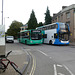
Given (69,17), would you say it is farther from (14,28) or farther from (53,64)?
(14,28)

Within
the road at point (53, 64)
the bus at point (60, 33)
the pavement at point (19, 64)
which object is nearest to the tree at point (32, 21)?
the bus at point (60, 33)

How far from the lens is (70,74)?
5336 millimetres

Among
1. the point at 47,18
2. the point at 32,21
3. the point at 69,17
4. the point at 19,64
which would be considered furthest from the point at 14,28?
the point at 19,64

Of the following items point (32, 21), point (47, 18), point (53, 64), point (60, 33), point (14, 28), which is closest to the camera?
→ point (53, 64)

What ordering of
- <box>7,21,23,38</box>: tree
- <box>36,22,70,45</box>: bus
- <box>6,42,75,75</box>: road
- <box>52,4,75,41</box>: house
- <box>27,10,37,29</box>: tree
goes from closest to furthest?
1. <box>6,42,75,75</box>: road
2. <box>36,22,70,45</box>: bus
3. <box>52,4,75,41</box>: house
4. <box>27,10,37,29</box>: tree
5. <box>7,21,23,38</box>: tree

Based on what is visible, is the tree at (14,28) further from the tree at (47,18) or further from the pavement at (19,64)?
the pavement at (19,64)

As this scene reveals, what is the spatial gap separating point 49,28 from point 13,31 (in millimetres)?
62163

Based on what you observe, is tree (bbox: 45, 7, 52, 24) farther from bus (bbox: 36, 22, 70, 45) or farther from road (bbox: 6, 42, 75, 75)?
road (bbox: 6, 42, 75, 75)

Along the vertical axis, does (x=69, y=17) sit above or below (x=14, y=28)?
below

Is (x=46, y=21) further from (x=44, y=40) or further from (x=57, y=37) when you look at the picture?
(x=57, y=37)

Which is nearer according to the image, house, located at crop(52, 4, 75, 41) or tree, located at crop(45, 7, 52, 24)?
house, located at crop(52, 4, 75, 41)

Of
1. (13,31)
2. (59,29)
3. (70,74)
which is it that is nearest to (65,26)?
(59,29)

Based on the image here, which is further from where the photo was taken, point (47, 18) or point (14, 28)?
point (14, 28)

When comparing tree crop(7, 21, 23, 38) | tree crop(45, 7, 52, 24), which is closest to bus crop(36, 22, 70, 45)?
tree crop(45, 7, 52, 24)
